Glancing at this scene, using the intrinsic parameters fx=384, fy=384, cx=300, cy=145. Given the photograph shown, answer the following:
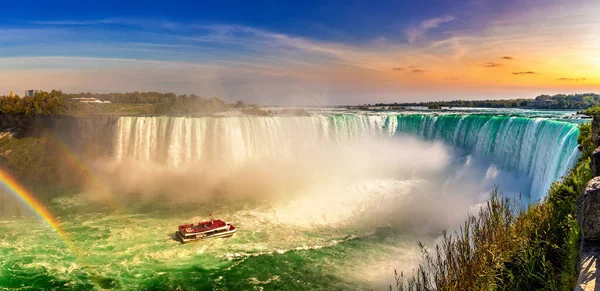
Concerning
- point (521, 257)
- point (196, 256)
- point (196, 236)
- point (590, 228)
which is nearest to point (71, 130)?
point (196, 236)

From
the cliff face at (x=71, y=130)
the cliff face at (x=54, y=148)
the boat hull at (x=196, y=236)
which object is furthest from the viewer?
the cliff face at (x=71, y=130)

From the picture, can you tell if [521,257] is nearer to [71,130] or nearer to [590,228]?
[590,228]

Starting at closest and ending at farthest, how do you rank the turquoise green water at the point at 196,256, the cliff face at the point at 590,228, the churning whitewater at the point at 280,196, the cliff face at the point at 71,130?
1. the cliff face at the point at 590,228
2. the turquoise green water at the point at 196,256
3. the churning whitewater at the point at 280,196
4. the cliff face at the point at 71,130

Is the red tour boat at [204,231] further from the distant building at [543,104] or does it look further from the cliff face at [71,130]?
the distant building at [543,104]

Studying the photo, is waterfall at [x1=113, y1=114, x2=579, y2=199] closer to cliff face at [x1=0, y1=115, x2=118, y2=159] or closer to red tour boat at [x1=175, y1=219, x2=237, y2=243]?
cliff face at [x1=0, y1=115, x2=118, y2=159]

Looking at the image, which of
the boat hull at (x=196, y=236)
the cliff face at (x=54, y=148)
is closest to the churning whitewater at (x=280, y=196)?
the boat hull at (x=196, y=236)

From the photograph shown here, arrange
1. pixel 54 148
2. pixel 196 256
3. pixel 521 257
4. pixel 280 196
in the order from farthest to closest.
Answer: pixel 54 148 < pixel 280 196 < pixel 196 256 < pixel 521 257
